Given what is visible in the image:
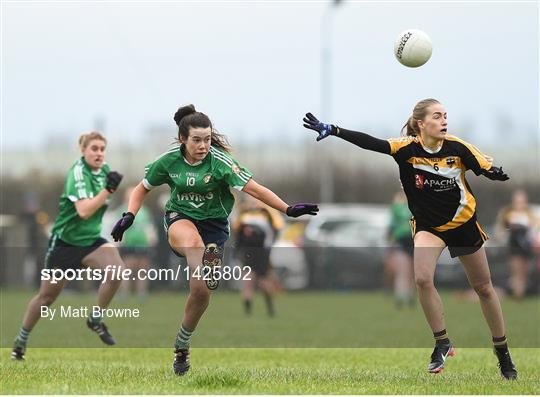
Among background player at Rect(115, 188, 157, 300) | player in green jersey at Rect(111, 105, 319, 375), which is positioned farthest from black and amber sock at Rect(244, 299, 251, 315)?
player in green jersey at Rect(111, 105, 319, 375)

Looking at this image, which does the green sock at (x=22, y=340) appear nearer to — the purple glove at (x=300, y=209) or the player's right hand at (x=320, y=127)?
the purple glove at (x=300, y=209)

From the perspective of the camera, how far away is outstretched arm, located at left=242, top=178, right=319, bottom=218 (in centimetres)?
866

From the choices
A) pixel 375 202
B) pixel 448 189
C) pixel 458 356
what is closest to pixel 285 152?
pixel 375 202

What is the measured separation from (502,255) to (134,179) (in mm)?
9981

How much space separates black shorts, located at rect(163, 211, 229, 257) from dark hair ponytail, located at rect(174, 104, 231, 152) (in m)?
0.59

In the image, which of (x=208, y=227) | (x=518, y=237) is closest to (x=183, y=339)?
(x=208, y=227)

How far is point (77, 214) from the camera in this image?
10.9 meters

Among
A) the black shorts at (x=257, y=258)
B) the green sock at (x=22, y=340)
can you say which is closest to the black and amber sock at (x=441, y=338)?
the green sock at (x=22, y=340)

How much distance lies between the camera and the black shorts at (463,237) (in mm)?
8891

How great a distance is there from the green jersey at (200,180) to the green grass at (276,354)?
50.9 inches

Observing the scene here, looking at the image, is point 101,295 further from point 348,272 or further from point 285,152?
point 285,152

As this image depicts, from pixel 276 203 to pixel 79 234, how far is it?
291cm

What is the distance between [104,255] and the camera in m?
11.1

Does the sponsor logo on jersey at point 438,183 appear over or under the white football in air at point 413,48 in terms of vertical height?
under
